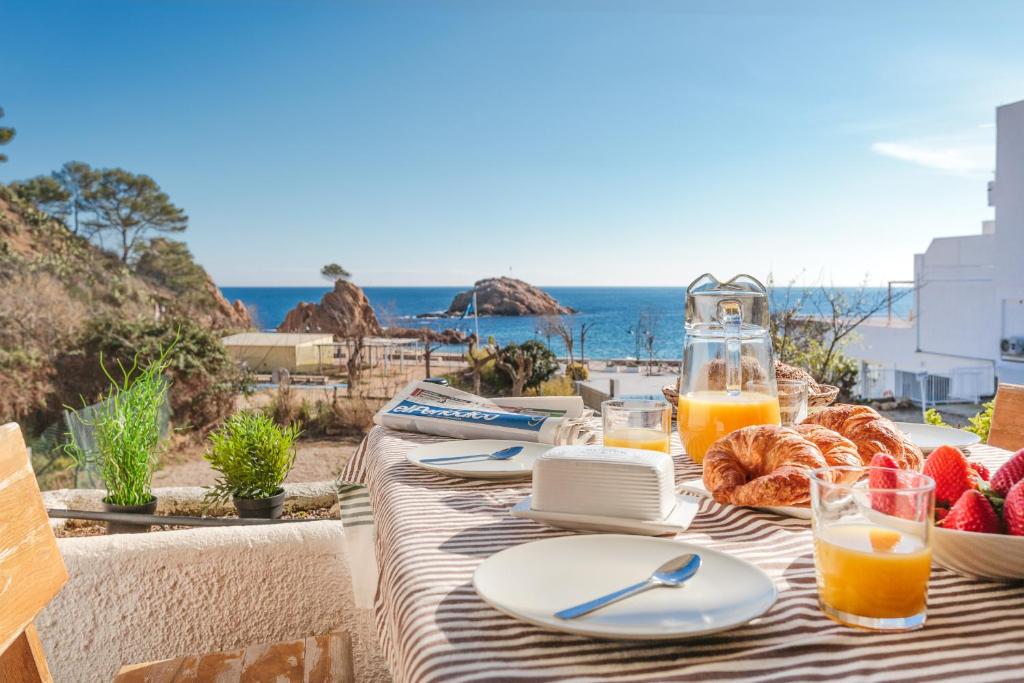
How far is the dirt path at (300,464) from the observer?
21.8 feet

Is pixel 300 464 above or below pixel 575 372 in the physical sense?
below

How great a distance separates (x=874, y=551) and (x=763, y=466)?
325 millimetres

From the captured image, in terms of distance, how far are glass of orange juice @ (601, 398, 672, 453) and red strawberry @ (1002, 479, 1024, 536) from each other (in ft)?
1.50

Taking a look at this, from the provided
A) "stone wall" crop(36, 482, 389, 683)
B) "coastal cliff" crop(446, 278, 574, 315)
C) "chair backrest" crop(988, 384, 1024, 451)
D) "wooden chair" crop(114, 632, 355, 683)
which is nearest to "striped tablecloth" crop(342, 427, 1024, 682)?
"wooden chair" crop(114, 632, 355, 683)

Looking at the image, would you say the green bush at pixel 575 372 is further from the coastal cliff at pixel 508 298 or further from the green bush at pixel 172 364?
the coastal cliff at pixel 508 298

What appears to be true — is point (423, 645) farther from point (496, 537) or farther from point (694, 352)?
point (694, 352)

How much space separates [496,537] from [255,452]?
1.92 m

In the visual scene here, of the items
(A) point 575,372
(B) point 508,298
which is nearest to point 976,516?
(A) point 575,372

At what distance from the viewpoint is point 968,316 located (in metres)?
15.0

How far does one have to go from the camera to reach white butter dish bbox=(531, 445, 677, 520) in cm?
75

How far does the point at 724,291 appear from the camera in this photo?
1176 millimetres

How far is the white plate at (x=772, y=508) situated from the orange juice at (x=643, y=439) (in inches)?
3.6

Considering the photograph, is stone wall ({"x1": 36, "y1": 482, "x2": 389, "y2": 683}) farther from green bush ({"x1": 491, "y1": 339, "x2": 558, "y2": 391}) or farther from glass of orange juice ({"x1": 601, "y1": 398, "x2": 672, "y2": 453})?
green bush ({"x1": 491, "y1": 339, "x2": 558, "y2": 391})

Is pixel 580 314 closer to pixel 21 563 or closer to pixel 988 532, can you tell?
pixel 21 563
